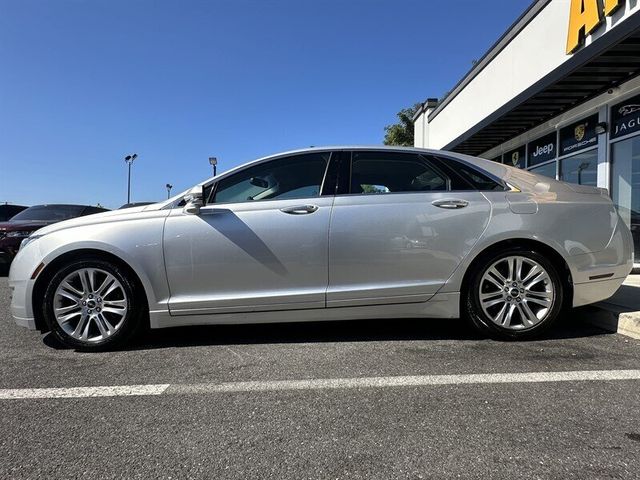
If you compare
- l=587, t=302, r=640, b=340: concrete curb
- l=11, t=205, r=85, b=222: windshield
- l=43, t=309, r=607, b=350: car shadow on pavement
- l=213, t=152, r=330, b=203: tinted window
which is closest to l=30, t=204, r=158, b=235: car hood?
l=213, t=152, r=330, b=203: tinted window

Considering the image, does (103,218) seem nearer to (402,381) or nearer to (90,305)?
(90,305)

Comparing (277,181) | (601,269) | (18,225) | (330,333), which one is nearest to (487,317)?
(601,269)

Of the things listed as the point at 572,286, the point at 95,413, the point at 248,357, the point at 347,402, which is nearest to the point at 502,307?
the point at 572,286

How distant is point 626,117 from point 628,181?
1059 mm

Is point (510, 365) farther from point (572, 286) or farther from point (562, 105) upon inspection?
point (562, 105)

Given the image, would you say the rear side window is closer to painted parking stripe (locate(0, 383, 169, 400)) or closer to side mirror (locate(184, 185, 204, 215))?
side mirror (locate(184, 185, 204, 215))

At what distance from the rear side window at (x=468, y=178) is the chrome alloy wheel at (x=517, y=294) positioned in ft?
2.07

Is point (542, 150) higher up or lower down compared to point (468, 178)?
higher up

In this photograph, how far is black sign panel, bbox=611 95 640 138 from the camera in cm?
773

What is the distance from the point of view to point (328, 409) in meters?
2.72

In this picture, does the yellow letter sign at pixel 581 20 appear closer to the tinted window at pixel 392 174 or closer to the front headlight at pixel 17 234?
the tinted window at pixel 392 174

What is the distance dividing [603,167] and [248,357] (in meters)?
7.76

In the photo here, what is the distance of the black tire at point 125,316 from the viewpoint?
3.82 metres

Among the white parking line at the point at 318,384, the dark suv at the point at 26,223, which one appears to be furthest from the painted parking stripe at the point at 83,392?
the dark suv at the point at 26,223
